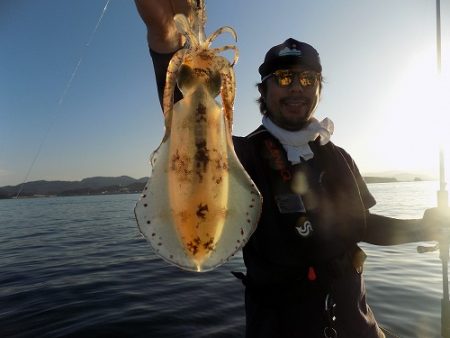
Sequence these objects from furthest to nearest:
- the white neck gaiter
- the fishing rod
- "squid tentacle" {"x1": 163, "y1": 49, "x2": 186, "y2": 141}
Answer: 1. the fishing rod
2. the white neck gaiter
3. "squid tentacle" {"x1": 163, "y1": 49, "x2": 186, "y2": 141}

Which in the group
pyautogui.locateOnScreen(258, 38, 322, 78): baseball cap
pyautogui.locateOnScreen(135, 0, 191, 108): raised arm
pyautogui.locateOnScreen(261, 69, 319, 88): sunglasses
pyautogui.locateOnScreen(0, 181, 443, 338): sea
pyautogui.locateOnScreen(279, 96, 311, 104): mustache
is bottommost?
pyautogui.locateOnScreen(0, 181, 443, 338): sea

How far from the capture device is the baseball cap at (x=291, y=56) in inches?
Result: 166

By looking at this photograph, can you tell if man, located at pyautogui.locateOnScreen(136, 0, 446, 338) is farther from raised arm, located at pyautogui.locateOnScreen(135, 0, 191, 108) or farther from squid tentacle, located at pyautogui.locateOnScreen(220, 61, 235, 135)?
squid tentacle, located at pyautogui.locateOnScreen(220, 61, 235, 135)

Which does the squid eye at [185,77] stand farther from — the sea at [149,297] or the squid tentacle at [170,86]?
the sea at [149,297]

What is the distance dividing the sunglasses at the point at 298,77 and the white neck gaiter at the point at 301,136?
1.59ft

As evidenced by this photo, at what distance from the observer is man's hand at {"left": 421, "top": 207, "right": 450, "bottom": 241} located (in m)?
4.38

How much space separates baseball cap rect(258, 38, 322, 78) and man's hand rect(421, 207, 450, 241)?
7.76ft

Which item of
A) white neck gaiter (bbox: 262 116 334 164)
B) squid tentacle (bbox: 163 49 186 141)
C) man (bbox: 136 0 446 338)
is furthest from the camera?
white neck gaiter (bbox: 262 116 334 164)

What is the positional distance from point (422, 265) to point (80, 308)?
12914mm

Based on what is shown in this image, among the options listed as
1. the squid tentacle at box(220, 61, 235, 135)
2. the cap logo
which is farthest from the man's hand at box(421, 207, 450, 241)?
the squid tentacle at box(220, 61, 235, 135)

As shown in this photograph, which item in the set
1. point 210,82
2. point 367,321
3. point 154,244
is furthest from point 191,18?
point 367,321

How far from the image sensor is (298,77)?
4242mm

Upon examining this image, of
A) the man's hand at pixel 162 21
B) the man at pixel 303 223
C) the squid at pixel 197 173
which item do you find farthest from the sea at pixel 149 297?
the man's hand at pixel 162 21

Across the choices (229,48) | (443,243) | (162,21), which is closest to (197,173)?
(229,48)
